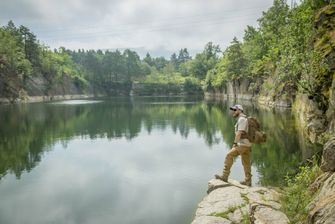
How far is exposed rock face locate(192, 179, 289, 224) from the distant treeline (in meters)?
13.5

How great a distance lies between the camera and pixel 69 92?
132250 mm

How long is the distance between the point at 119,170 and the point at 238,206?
9.30 m

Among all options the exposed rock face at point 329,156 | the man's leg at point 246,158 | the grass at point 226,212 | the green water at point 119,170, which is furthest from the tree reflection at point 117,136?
the exposed rock face at point 329,156

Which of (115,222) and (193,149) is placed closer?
(115,222)

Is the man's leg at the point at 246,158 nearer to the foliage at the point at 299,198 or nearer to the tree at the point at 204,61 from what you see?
the foliage at the point at 299,198

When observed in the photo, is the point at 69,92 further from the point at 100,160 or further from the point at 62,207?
the point at 62,207

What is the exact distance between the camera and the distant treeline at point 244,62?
2612 cm

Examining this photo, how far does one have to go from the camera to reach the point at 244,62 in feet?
306

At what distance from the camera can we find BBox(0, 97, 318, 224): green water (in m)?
12.0

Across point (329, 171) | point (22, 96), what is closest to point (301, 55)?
point (329, 171)

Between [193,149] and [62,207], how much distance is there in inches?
498

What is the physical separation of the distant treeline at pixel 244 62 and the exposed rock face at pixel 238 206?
13.5 metres

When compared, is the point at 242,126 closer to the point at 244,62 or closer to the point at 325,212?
the point at 325,212

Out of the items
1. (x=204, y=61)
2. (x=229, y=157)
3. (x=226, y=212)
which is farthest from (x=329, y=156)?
(x=204, y=61)
